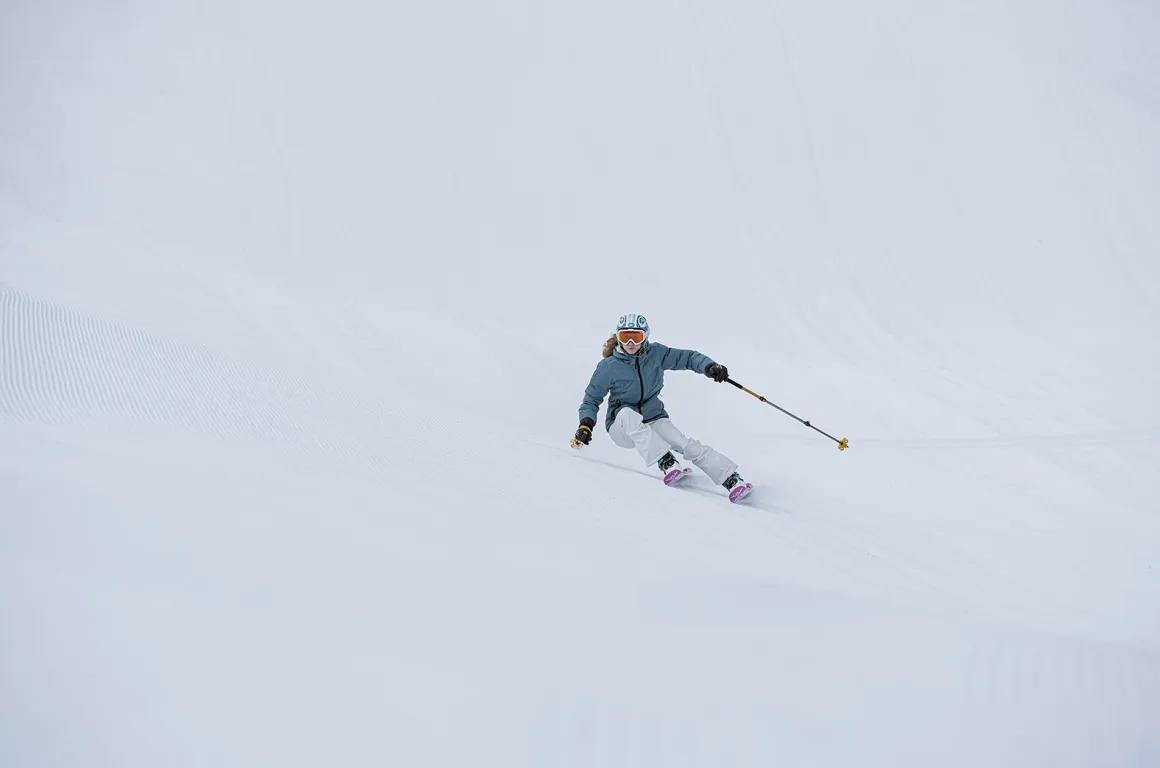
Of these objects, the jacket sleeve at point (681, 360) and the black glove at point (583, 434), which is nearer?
the black glove at point (583, 434)

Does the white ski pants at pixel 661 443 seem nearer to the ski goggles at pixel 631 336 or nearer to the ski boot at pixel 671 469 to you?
the ski boot at pixel 671 469

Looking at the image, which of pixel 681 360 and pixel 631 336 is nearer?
pixel 631 336

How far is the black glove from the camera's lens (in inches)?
178

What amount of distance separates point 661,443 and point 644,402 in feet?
0.84

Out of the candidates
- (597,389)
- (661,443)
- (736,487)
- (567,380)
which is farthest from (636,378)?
(567,380)

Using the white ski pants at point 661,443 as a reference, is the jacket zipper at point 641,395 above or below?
above

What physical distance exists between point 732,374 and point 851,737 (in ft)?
15.1

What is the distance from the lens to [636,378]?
4.75 meters

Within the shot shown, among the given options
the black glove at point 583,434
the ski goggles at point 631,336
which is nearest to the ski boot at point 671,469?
the black glove at point 583,434

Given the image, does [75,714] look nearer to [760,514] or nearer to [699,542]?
[699,542]

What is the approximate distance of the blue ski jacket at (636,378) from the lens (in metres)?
4.74

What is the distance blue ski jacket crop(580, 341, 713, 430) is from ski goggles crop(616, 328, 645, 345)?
0.07m

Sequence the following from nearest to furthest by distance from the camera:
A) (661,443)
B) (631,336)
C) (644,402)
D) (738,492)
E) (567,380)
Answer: (738,492) → (631,336) → (661,443) → (644,402) → (567,380)

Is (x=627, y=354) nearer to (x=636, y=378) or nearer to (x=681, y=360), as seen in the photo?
(x=636, y=378)
